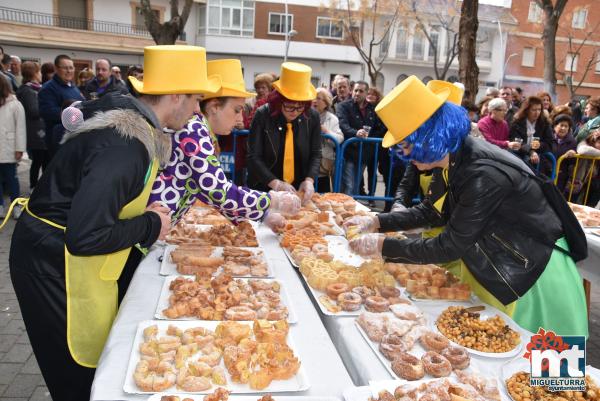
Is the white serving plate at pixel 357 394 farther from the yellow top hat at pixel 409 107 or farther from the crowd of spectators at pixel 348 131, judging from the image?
the crowd of spectators at pixel 348 131

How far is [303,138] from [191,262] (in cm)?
212

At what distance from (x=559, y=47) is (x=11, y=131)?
3993 cm

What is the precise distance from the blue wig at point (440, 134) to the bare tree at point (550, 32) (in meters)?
13.0

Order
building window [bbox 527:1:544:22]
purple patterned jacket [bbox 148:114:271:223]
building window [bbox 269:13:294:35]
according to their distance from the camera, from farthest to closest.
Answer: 1. building window [bbox 527:1:544:22]
2. building window [bbox 269:13:294:35]
3. purple patterned jacket [bbox 148:114:271:223]

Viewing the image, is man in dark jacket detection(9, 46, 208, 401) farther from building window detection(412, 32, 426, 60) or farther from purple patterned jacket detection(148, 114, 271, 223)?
building window detection(412, 32, 426, 60)

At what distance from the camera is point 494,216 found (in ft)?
7.15

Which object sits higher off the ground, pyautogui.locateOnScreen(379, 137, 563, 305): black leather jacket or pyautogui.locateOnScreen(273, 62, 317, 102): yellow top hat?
pyautogui.locateOnScreen(273, 62, 317, 102): yellow top hat

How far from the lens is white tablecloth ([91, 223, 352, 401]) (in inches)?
59.6

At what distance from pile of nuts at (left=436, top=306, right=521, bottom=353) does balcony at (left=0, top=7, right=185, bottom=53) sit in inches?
1126

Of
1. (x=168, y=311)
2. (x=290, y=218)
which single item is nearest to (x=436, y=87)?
(x=290, y=218)

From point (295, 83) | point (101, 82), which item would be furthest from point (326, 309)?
point (101, 82)

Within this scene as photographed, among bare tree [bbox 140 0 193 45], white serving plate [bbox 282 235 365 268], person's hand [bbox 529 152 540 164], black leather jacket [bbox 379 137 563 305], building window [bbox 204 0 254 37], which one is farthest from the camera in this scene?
building window [bbox 204 0 254 37]

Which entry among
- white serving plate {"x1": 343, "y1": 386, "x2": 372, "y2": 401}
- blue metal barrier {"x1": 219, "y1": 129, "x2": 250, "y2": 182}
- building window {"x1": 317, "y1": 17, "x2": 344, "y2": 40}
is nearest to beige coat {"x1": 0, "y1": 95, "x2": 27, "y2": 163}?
blue metal barrier {"x1": 219, "y1": 129, "x2": 250, "y2": 182}

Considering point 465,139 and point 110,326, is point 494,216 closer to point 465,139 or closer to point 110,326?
point 465,139
